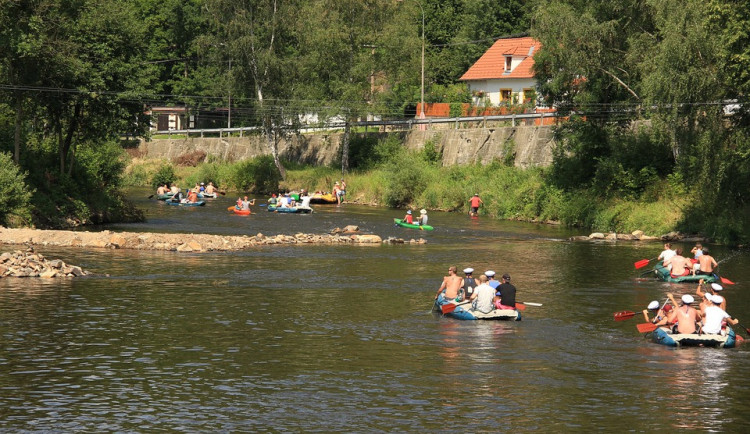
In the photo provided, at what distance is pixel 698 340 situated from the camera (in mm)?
26438

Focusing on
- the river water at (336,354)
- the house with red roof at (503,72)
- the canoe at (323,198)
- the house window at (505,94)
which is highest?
the house with red roof at (503,72)

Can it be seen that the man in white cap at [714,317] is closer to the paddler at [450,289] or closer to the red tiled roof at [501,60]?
the paddler at [450,289]

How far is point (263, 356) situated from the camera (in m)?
24.7

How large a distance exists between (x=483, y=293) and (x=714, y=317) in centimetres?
660

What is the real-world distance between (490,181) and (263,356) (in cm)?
4606

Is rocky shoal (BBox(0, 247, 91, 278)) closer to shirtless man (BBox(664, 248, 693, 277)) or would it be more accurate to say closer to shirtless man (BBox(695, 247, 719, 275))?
shirtless man (BBox(664, 248, 693, 277))

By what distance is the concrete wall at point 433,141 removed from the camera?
6975 cm

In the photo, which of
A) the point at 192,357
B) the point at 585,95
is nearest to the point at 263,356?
the point at 192,357

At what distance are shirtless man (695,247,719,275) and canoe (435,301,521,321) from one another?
993cm

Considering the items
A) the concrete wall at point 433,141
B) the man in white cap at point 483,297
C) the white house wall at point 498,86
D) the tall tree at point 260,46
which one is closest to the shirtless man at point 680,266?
the man in white cap at point 483,297

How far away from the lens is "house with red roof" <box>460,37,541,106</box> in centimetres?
9806

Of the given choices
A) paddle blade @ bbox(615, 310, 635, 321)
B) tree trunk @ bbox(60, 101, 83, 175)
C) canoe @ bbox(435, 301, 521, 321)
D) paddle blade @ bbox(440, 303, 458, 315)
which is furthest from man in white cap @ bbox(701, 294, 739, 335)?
tree trunk @ bbox(60, 101, 83, 175)

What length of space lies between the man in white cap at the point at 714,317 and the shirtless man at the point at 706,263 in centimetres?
989

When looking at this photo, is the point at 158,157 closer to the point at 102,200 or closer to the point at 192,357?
the point at 102,200
